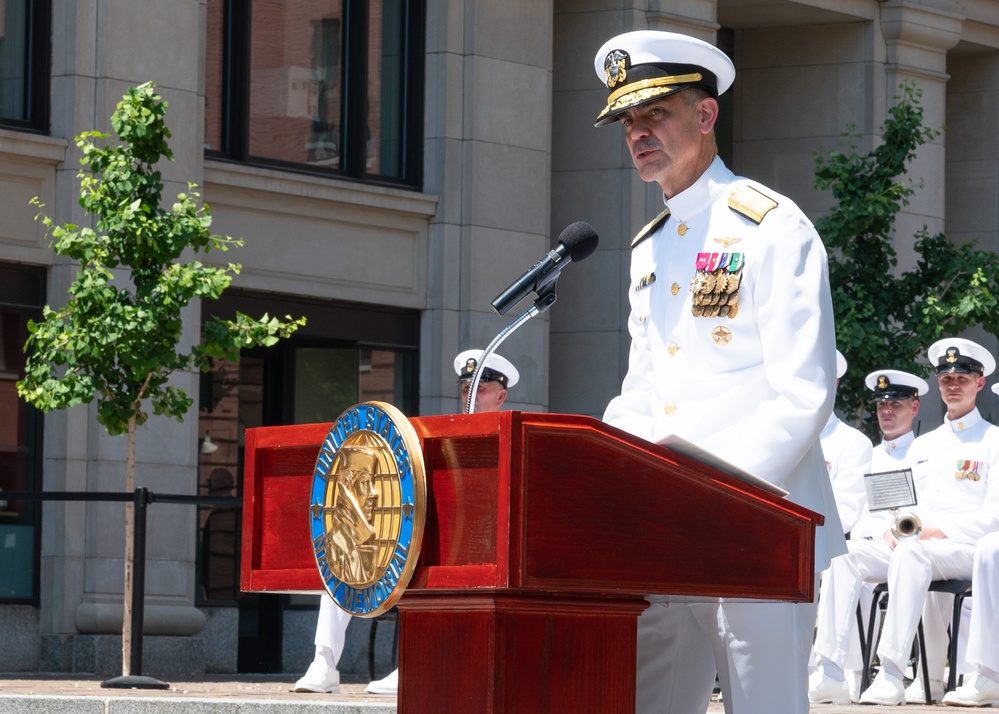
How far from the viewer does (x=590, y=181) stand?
20094 millimetres

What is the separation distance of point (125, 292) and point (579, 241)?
26.9ft

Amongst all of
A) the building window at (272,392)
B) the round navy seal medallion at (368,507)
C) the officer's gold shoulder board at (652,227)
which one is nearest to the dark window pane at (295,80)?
the building window at (272,392)

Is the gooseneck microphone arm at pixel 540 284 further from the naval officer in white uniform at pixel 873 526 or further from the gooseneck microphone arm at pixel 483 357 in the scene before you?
the naval officer in white uniform at pixel 873 526

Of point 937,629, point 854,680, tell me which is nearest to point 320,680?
point 854,680

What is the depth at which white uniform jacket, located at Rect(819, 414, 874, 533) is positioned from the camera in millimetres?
12961

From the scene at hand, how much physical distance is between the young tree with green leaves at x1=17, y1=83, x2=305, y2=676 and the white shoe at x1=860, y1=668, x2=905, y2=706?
4.30 metres

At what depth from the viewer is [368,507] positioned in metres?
4.08

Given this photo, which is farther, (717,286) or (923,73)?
(923,73)

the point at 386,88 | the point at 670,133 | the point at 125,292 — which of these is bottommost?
the point at 670,133

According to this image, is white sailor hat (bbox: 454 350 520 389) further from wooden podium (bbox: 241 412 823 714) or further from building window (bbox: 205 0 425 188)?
wooden podium (bbox: 241 412 823 714)

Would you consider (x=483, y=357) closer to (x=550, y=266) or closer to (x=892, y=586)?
(x=550, y=266)

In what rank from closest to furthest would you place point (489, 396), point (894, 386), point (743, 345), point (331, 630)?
1. point (743, 345)
2. point (489, 396)
3. point (331, 630)
4. point (894, 386)

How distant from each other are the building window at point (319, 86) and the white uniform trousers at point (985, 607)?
7.77 metres

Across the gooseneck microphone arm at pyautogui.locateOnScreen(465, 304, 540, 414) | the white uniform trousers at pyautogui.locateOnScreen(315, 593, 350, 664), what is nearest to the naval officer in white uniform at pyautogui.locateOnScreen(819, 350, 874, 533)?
the white uniform trousers at pyautogui.locateOnScreen(315, 593, 350, 664)
